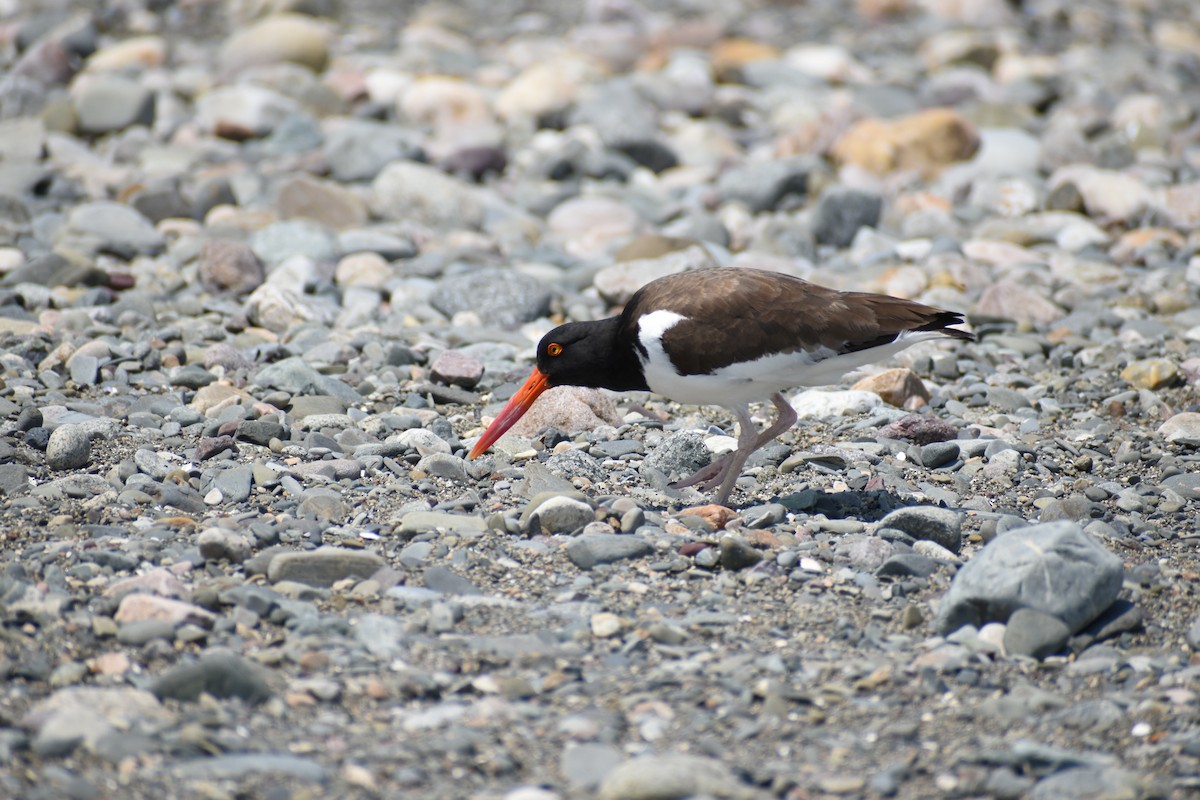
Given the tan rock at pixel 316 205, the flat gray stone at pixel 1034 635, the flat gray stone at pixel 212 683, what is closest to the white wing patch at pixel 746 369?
the flat gray stone at pixel 1034 635

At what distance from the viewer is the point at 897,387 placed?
300 inches

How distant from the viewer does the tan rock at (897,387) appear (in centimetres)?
764

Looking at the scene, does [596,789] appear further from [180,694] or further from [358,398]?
[358,398]

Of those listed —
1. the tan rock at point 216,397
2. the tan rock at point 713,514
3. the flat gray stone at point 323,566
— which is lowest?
the tan rock at point 216,397

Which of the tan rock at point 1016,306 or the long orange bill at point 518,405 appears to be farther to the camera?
the tan rock at point 1016,306

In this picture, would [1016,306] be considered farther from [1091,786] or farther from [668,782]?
[668,782]

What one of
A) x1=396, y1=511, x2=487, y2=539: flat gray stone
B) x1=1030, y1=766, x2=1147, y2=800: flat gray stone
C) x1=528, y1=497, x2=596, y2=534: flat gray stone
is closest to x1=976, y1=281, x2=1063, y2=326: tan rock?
x1=528, y1=497, x2=596, y2=534: flat gray stone

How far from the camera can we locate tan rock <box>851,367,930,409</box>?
7.64 metres

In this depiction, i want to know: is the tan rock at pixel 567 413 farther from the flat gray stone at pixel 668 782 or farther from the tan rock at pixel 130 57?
the tan rock at pixel 130 57

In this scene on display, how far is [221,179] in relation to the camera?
11.6 meters

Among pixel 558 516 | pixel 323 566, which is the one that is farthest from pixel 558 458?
pixel 323 566

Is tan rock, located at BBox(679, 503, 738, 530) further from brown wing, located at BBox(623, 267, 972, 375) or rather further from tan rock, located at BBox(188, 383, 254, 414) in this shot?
tan rock, located at BBox(188, 383, 254, 414)

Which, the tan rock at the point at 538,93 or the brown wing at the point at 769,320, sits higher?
the brown wing at the point at 769,320

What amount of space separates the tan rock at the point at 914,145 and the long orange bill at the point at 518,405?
24.9 ft
